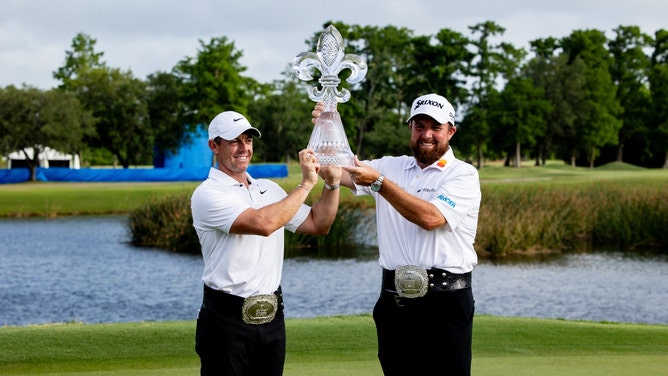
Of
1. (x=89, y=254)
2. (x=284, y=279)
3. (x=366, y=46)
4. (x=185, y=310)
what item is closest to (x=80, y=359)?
(x=185, y=310)

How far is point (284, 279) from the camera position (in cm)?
1789

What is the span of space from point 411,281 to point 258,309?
75 centimetres

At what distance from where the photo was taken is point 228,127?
4012 mm

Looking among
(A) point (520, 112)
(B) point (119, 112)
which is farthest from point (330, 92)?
(B) point (119, 112)

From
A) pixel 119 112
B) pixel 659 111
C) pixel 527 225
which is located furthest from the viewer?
pixel 659 111

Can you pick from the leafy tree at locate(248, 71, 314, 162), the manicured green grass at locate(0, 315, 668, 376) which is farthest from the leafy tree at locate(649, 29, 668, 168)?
the manicured green grass at locate(0, 315, 668, 376)

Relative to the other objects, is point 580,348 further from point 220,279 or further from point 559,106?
point 559,106

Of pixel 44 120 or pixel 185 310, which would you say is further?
pixel 44 120

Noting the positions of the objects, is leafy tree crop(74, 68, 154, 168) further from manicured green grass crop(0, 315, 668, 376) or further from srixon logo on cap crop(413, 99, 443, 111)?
srixon logo on cap crop(413, 99, 443, 111)

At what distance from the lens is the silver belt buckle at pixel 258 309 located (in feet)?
13.0

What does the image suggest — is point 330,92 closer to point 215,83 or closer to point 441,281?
point 441,281

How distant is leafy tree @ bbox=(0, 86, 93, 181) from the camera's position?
57.0 metres

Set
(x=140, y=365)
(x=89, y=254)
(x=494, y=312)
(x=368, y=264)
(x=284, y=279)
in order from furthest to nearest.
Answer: (x=89, y=254) < (x=368, y=264) < (x=284, y=279) < (x=494, y=312) < (x=140, y=365)

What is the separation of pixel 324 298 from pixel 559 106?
5941cm
